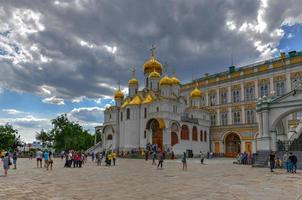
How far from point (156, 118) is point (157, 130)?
1.96 metres

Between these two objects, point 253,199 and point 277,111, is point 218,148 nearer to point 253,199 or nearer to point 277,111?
point 277,111

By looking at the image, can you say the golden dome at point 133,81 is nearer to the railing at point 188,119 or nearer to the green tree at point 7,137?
the railing at point 188,119

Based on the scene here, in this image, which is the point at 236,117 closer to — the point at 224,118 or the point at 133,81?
the point at 224,118

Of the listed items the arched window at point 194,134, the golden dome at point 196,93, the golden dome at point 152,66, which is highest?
the golden dome at point 152,66

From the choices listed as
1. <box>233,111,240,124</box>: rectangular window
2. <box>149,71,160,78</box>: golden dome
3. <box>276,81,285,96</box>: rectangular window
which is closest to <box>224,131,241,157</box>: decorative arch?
<box>233,111,240,124</box>: rectangular window

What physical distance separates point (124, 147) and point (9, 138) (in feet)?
114

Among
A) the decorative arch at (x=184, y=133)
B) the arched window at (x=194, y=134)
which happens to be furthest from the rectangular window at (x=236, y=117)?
the decorative arch at (x=184, y=133)

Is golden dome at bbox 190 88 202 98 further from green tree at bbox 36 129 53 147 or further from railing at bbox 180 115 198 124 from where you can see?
green tree at bbox 36 129 53 147

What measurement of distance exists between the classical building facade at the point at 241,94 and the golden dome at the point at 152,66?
8699 millimetres

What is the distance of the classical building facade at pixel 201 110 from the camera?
4725 centimetres

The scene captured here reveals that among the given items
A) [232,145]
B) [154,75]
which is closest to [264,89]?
[232,145]

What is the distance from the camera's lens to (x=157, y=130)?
157 feet

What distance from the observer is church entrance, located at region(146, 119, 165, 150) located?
153ft

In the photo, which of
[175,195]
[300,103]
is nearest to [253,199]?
[175,195]
